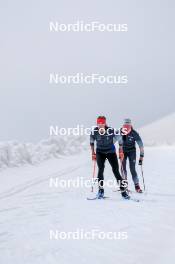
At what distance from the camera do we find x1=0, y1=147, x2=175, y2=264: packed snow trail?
7.46 meters

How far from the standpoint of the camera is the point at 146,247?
26.0ft

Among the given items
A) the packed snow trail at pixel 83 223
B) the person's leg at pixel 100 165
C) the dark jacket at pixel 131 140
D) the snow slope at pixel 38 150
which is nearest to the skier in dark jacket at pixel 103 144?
the person's leg at pixel 100 165

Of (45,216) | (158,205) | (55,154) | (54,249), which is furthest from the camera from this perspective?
(55,154)

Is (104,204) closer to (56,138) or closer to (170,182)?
(170,182)

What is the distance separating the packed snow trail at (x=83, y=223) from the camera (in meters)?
7.46

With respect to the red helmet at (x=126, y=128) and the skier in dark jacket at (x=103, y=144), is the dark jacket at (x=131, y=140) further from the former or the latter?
the skier in dark jacket at (x=103, y=144)

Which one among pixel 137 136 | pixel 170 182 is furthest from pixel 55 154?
pixel 137 136

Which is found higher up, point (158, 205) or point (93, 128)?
point (93, 128)

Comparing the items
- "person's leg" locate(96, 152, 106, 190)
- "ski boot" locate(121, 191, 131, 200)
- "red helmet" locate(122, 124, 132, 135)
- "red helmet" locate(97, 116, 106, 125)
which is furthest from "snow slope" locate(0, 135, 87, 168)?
"red helmet" locate(97, 116, 106, 125)

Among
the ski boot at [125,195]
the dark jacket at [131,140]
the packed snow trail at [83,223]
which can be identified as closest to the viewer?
the packed snow trail at [83,223]

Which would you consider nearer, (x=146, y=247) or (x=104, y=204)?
(x=146, y=247)

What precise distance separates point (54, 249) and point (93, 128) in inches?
204

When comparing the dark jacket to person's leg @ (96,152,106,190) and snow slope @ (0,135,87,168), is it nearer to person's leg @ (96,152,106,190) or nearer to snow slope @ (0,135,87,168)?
person's leg @ (96,152,106,190)

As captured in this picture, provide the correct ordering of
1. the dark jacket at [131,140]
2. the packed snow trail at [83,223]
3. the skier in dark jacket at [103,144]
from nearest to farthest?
the packed snow trail at [83,223]
the skier in dark jacket at [103,144]
the dark jacket at [131,140]
